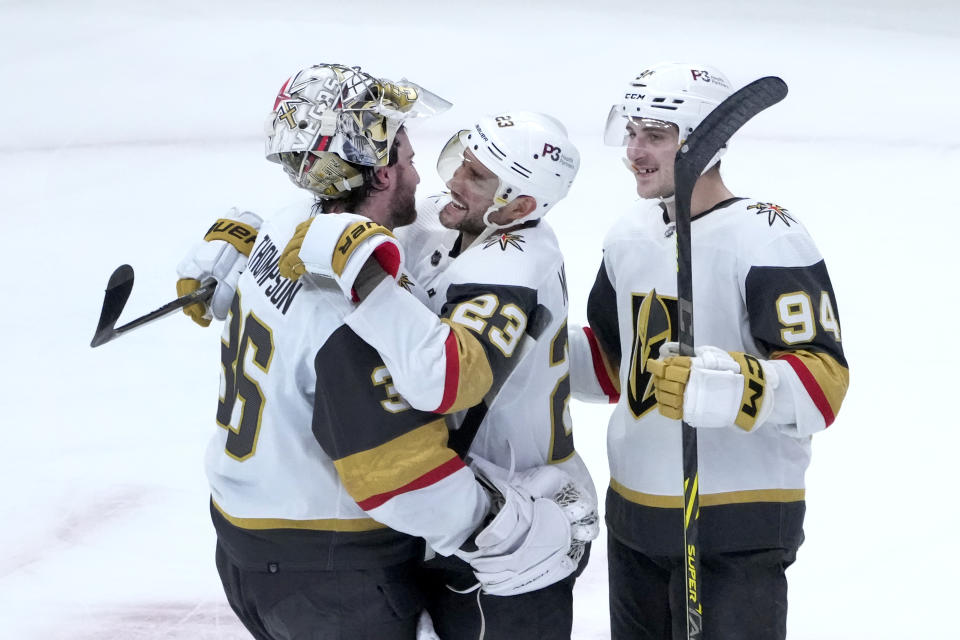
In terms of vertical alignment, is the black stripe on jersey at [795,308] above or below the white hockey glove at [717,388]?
above

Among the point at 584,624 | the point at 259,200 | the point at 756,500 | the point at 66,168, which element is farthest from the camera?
the point at 66,168

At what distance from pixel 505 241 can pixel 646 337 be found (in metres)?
0.42

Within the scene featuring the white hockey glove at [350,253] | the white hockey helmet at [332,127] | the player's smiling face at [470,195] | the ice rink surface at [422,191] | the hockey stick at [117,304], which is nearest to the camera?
the white hockey glove at [350,253]

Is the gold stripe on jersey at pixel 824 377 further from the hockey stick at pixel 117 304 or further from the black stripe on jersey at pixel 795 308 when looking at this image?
the hockey stick at pixel 117 304

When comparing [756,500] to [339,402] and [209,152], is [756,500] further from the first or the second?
[209,152]

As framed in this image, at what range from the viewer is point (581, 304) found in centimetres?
535

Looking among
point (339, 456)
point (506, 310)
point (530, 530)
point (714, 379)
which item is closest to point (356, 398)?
point (339, 456)

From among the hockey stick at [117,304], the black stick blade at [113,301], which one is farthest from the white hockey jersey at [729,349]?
the black stick blade at [113,301]

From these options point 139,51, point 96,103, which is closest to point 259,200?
point 96,103

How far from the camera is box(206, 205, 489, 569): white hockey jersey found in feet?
6.75

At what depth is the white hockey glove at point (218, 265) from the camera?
2600mm

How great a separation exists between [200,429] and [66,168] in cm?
291

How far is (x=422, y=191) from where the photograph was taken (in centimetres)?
593

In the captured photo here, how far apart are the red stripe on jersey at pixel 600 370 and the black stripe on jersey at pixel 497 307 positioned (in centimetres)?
61
